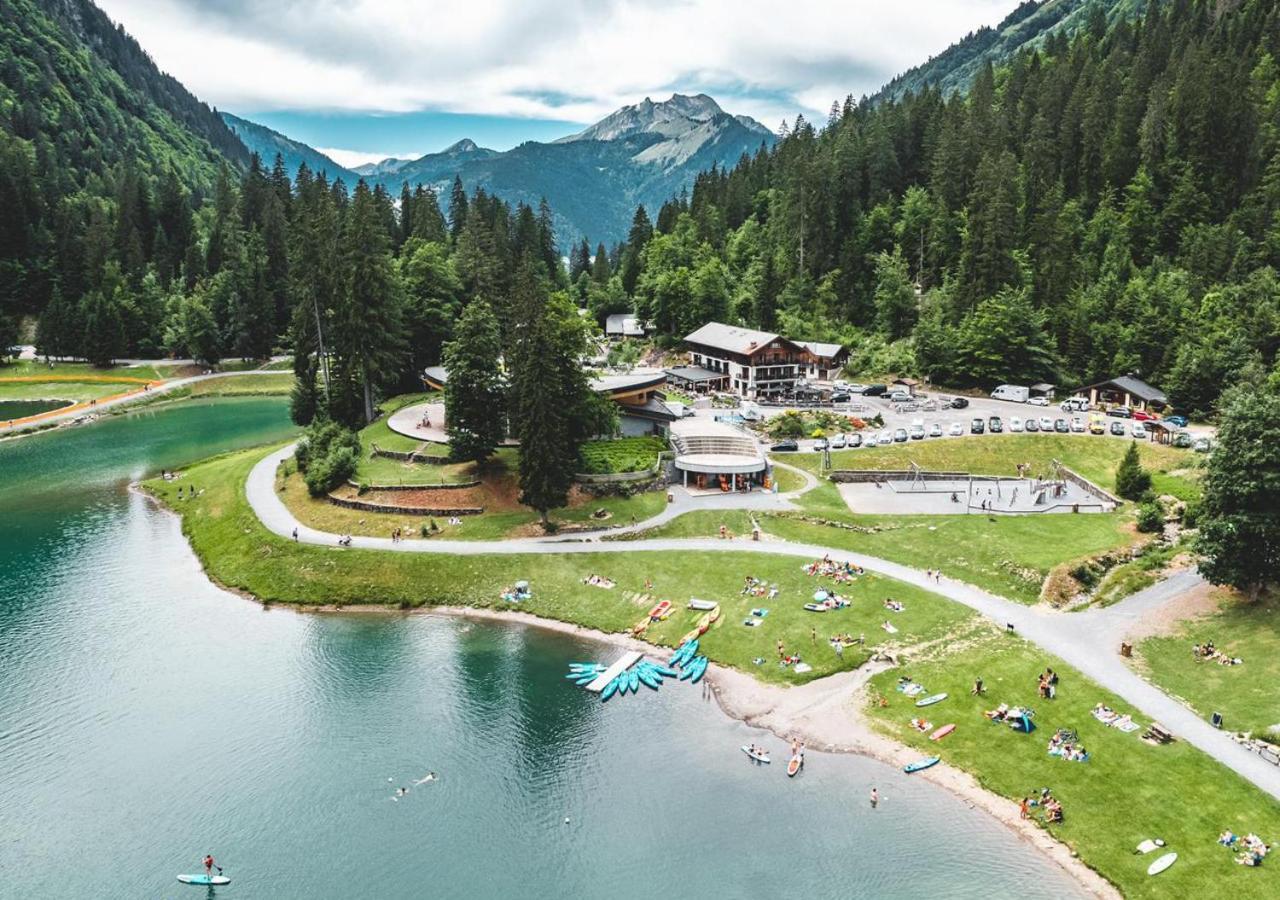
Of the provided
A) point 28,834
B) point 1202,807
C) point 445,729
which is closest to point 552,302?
point 445,729

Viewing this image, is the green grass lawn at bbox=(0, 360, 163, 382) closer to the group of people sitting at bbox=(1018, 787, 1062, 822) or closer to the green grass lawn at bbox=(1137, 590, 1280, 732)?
the group of people sitting at bbox=(1018, 787, 1062, 822)

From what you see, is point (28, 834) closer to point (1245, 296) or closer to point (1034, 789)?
point (1034, 789)

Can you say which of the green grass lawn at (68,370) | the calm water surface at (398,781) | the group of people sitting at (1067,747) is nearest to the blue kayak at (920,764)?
the calm water surface at (398,781)

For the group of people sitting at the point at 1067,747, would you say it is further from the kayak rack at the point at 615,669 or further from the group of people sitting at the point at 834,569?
the kayak rack at the point at 615,669

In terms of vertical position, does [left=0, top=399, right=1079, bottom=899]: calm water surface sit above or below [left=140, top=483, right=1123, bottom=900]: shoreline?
below

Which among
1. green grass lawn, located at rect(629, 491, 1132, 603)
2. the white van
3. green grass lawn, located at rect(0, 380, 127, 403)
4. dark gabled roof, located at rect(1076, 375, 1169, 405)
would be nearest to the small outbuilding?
dark gabled roof, located at rect(1076, 375, 1169, 405)
